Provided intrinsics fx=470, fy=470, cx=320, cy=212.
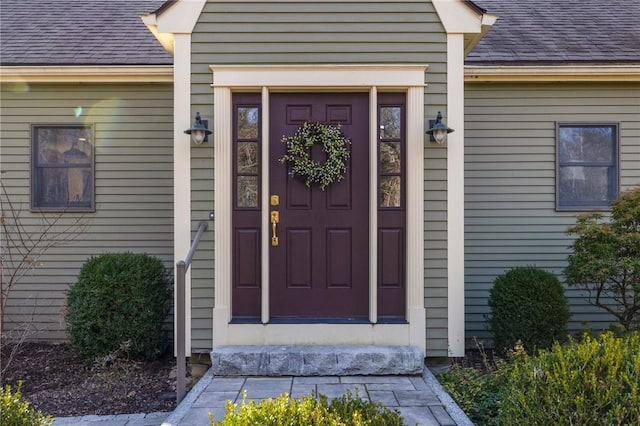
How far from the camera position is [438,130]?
411 centimetres

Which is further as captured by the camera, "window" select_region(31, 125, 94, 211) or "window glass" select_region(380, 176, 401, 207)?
"window" select_region(31, 125, 94, 211)

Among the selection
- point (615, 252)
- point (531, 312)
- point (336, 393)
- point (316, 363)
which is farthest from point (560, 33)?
point (336, 393)

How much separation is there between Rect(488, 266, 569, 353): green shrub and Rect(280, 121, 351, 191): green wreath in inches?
79.6

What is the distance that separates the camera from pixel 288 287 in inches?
170

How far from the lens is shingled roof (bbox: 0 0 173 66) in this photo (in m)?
5.64

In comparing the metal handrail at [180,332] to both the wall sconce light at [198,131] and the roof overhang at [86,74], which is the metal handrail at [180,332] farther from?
the roof overhang at [86,74]

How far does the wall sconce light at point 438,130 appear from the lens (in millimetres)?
4093

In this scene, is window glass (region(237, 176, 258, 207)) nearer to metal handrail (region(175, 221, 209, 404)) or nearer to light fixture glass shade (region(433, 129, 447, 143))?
metal handrail (region(175, 221, 209, 404))

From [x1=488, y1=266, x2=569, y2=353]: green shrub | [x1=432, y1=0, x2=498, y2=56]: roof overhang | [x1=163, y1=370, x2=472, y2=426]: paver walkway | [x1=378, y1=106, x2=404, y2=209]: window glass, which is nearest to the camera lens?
[x1=163, y1=370, x2=472, y2=426]: paver walkway

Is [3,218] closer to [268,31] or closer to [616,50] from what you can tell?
[268,31]

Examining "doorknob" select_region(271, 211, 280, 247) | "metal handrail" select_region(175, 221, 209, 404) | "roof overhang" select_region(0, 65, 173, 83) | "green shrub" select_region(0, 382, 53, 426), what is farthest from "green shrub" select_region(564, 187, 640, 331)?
"roof overhang" select_region(0, 65, 173, 83)

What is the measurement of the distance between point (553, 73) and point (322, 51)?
288 cm

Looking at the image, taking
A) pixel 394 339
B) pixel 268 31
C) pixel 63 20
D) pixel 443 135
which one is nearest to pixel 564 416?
pixel 394 339

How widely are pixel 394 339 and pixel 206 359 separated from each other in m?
1.70
